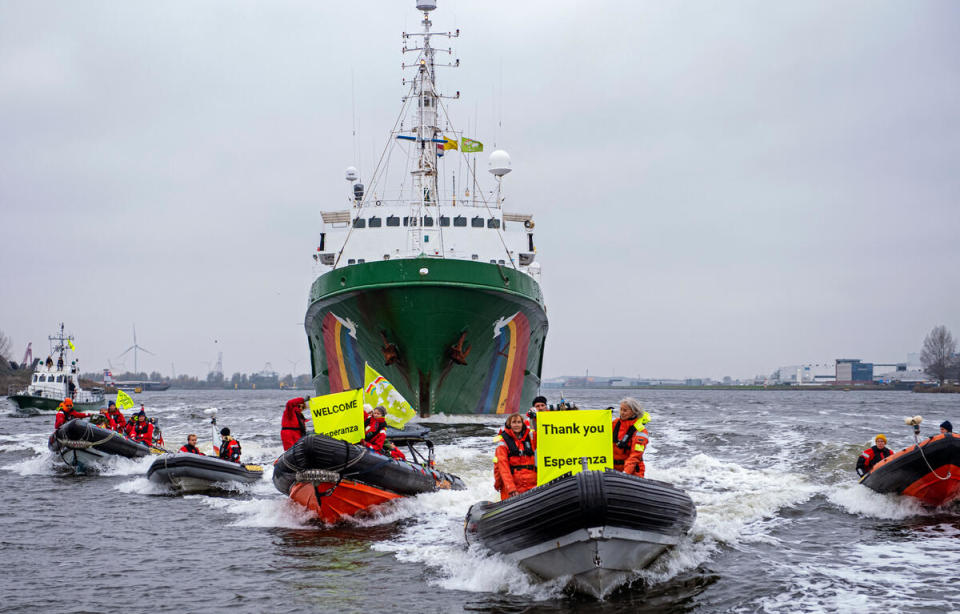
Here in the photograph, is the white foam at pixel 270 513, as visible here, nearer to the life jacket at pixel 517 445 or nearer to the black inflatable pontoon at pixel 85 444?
the life jacket at pixel 517 445

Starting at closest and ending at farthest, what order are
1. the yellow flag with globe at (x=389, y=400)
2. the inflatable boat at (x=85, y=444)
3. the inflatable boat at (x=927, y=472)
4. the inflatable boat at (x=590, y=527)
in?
the inflatable boat at (x=590, y=527) < the inflatable boat at (x=927, y=472) < the yellow flag with globe at (x=389, y=400) < the inflatable boat at (x=85, y=444)

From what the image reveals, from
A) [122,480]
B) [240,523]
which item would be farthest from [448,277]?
[240,523]

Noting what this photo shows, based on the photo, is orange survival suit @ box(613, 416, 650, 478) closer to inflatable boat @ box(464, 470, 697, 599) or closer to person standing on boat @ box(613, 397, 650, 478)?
person standing on boat @ box(613, 397, 650, 478)

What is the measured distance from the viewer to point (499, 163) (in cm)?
2848

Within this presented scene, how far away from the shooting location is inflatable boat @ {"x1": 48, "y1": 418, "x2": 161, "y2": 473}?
18.3 meters

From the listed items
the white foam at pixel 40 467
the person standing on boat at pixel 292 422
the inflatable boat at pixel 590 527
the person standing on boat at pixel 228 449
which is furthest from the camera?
the white foam at pixel 40 467

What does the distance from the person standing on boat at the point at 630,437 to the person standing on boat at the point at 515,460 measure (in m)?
0.93

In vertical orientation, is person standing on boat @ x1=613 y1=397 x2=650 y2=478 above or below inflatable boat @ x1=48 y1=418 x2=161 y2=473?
above

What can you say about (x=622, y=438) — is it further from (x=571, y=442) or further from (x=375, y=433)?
(x=375, y=433)

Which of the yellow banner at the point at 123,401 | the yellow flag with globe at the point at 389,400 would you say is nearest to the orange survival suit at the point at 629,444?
the yellow flag with globe at the point at 389,400

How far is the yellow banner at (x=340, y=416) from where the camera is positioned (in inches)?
450

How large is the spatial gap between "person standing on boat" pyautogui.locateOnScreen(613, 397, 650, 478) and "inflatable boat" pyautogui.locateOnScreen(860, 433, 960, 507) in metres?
5.03

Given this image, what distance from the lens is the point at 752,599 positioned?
801 cm

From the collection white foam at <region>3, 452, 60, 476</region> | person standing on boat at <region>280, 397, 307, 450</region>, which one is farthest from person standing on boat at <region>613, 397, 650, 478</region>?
white foam at <region>3, 452, 60, 476</region>
